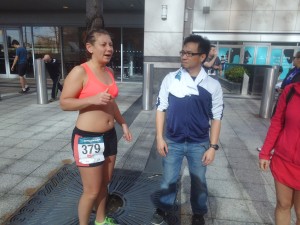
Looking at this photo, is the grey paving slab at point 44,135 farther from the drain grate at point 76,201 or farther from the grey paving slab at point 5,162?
the drain grate at point 76,201

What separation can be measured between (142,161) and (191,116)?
2001 mm

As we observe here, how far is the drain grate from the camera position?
254 cm

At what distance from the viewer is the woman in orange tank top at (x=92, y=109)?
1.89m

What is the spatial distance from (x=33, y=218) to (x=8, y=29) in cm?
1500

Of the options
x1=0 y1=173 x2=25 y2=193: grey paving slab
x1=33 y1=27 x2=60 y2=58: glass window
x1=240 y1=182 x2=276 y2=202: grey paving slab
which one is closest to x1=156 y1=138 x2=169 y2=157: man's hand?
x1=240 y1=182 x2=276 y2=202: grey paving slab

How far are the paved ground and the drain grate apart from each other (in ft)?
0.55

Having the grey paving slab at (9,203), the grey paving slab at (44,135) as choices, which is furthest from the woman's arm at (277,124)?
the grey paving slab at (44,135)

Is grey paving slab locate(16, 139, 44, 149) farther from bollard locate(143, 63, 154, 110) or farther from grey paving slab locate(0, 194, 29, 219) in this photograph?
bollard locate(143, 63, 154, 110)

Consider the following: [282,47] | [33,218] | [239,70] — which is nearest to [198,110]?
[33,218]

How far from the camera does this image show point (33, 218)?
8.32ft

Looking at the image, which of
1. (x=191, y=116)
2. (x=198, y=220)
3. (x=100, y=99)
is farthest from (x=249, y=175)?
(x=100, y=99)

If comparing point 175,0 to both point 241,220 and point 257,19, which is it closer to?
point 257,19

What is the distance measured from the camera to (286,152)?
1917 millimetres

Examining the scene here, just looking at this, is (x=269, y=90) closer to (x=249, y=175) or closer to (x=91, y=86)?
(x=249, y=175)
